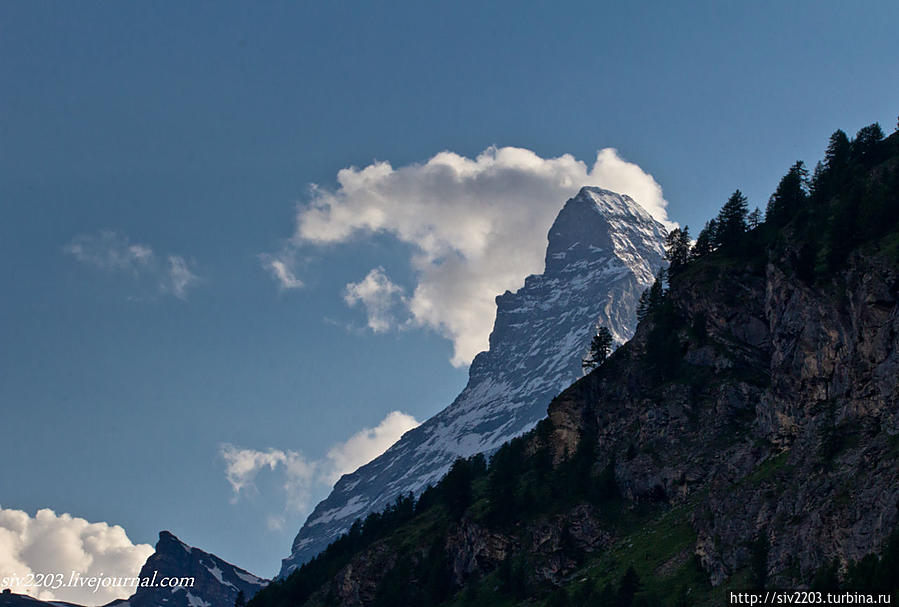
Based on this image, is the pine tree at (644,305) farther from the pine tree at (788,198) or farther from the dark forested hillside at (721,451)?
the pine tree at (788,198)

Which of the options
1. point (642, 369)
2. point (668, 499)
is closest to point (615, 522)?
point (668, 499)

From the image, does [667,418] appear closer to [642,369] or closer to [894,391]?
[642,369]

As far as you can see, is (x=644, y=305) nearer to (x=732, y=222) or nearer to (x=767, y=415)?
(x=732, y=222)

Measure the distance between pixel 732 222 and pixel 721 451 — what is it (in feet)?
144

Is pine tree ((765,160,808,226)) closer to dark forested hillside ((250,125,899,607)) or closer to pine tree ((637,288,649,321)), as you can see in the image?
dark forested hillside ((250,125,899,607))

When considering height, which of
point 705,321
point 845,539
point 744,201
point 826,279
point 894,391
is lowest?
point 845,539

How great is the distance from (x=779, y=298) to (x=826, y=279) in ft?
Result: 44.7

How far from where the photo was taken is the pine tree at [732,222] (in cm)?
15362

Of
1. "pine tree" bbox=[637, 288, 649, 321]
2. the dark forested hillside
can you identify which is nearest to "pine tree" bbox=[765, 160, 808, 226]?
the dark forested hillside

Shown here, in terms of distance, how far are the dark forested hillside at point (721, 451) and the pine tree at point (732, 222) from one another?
0.37 metres

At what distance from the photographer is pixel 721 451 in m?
126

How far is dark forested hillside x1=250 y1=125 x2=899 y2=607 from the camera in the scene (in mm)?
90812

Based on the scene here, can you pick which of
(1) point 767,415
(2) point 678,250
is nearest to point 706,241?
(2) point 678,250

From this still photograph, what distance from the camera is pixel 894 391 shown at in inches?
3541
